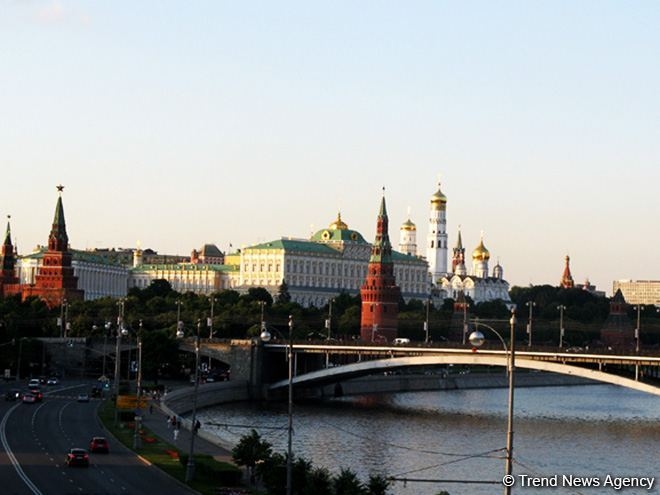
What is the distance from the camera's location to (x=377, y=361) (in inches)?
4943

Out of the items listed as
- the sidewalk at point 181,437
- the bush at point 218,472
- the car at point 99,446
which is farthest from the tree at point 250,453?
the car at point 99,446

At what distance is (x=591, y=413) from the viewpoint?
12500cm

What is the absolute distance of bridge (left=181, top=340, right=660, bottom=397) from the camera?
109 metres

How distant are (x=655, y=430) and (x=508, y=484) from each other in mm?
67842

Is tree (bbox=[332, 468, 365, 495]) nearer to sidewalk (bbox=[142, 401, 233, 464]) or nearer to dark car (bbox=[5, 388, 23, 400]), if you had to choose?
sidewalk (bbox=[142, 401, 233, 464])

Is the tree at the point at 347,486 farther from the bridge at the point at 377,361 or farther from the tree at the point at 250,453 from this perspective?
the bridge at the point at 377,361

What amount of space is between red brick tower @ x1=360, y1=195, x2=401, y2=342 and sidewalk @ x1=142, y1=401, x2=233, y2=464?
7820cm

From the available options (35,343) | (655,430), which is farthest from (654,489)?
(35,343)

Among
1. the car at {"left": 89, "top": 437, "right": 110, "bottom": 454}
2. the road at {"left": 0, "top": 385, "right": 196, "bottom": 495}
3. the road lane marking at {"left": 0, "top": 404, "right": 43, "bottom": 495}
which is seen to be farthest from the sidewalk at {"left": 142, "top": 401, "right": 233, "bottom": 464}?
the road lane marking at {"left": 0, "top": 404, "right": 43, "bottom": 495}

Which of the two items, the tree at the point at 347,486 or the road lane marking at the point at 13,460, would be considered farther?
the road lane marking at the point at 13,460

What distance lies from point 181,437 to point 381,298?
95998mm

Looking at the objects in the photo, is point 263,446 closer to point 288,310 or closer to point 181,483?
point 181,483

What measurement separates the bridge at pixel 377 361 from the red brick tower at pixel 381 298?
19.8 metres

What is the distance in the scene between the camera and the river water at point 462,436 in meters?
80.6
